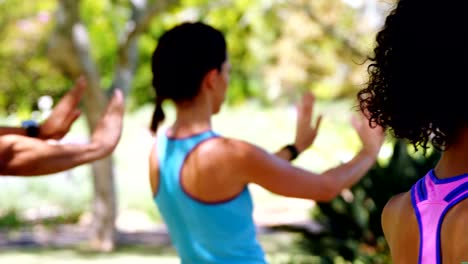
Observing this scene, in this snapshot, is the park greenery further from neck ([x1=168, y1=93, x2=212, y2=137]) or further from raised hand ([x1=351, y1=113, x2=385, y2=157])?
neck ([x1=168, y1=93, x2=212, y2=137])

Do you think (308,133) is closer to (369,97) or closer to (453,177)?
(369,97)

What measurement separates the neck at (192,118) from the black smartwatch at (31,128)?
0.52m

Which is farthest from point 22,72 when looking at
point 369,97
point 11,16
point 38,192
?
point 369,97

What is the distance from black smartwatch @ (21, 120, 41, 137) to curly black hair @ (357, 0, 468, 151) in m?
1.60

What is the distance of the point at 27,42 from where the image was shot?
1337 cm

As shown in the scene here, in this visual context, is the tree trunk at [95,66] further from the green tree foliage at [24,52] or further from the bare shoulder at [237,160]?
the bare shoulder at [237,160]

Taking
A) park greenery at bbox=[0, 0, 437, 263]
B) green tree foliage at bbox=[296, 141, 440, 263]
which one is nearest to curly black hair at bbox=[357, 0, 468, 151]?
park greenery at bbox=[0, 0, 437, 263]

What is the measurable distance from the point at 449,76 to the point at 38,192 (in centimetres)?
1327

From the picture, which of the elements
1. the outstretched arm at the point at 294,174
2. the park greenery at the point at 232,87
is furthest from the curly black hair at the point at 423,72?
the outstretched arm at the point at 294,174

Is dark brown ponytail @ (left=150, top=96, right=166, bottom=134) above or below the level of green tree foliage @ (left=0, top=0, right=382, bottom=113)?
above

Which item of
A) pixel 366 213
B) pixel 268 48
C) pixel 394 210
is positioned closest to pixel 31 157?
pixel 394 210

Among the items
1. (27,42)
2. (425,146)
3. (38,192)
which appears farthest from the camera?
(38,192)

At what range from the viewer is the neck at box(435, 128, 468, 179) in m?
1.66

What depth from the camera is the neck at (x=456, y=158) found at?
1.66m
